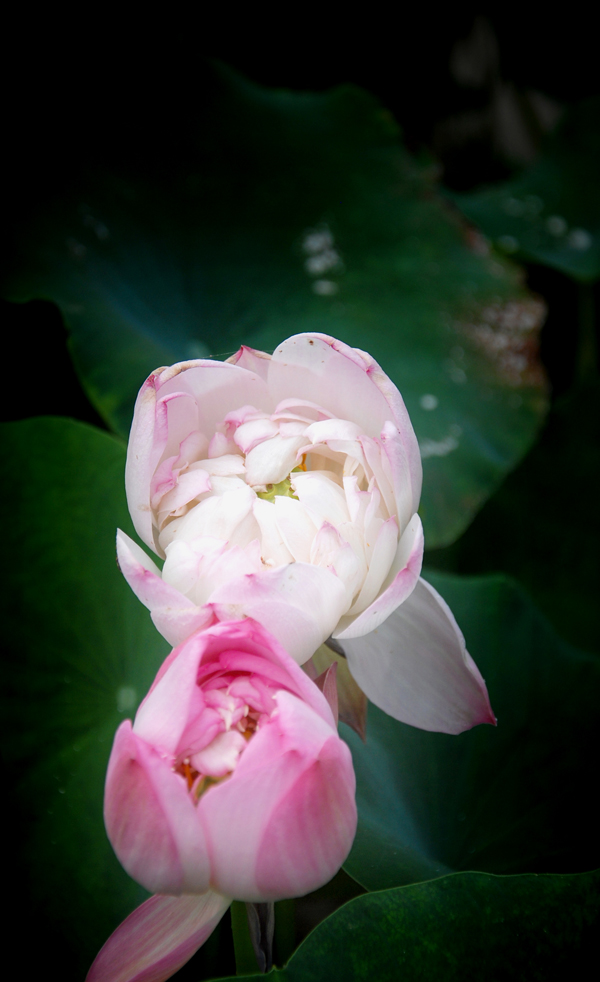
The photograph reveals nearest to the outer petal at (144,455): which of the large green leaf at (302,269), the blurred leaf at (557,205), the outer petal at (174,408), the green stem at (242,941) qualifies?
the outer petal at (174,408)

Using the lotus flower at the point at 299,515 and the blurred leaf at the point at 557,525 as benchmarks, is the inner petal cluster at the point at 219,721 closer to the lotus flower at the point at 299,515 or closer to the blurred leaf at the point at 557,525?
the lotus flower at the point at 299,515

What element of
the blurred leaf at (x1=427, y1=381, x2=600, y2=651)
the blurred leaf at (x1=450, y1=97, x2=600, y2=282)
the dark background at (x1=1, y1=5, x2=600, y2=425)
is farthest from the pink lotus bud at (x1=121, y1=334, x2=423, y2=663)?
the blurred leaf at (x1=450, y1=97, x2=600, y2=282)

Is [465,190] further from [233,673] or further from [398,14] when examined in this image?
[233,673]

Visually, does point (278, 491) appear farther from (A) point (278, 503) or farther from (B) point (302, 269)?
(B) point (302, 269)

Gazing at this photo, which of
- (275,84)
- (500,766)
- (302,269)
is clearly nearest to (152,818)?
(500,766)

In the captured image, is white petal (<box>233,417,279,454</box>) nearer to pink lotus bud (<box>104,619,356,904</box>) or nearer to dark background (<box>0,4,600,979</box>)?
pink lotus bud (<box>104,619,356,904</box>)
